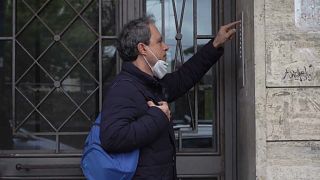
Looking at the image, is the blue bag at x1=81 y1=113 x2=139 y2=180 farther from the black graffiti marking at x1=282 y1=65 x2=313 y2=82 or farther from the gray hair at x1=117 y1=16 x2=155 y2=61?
the black graffiti marking at x1=282 y1=65 x2=313 y2=82

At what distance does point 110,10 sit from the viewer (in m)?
3.88

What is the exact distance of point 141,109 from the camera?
287 centimetres

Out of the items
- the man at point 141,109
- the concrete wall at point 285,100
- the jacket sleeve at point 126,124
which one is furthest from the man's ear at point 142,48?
the concrete wall at point 285,100

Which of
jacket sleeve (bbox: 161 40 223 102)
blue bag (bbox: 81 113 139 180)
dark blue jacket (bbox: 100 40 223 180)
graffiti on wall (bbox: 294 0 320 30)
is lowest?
blue bag (bbox: 81 113 139 180)

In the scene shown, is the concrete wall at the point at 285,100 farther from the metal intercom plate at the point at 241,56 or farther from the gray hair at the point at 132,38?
the gray hair at the point at 132,38

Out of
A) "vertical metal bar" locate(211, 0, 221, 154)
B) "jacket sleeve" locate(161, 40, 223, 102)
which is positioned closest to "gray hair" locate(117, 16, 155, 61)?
"jacket sleeve" locate(161, 40, 223, 102)

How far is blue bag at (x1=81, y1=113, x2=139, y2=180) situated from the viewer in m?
2.78

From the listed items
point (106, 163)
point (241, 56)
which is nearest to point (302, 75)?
point (241, 56)

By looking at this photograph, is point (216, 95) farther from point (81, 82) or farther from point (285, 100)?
point (81, 82)

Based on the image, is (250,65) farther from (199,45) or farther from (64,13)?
(64,13)

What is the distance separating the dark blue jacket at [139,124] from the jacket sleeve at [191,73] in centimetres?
32

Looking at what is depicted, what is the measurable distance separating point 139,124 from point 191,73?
845 mm

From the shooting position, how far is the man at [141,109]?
276 cm

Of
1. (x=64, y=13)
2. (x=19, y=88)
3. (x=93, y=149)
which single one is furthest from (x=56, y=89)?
(x=93, y=149)
